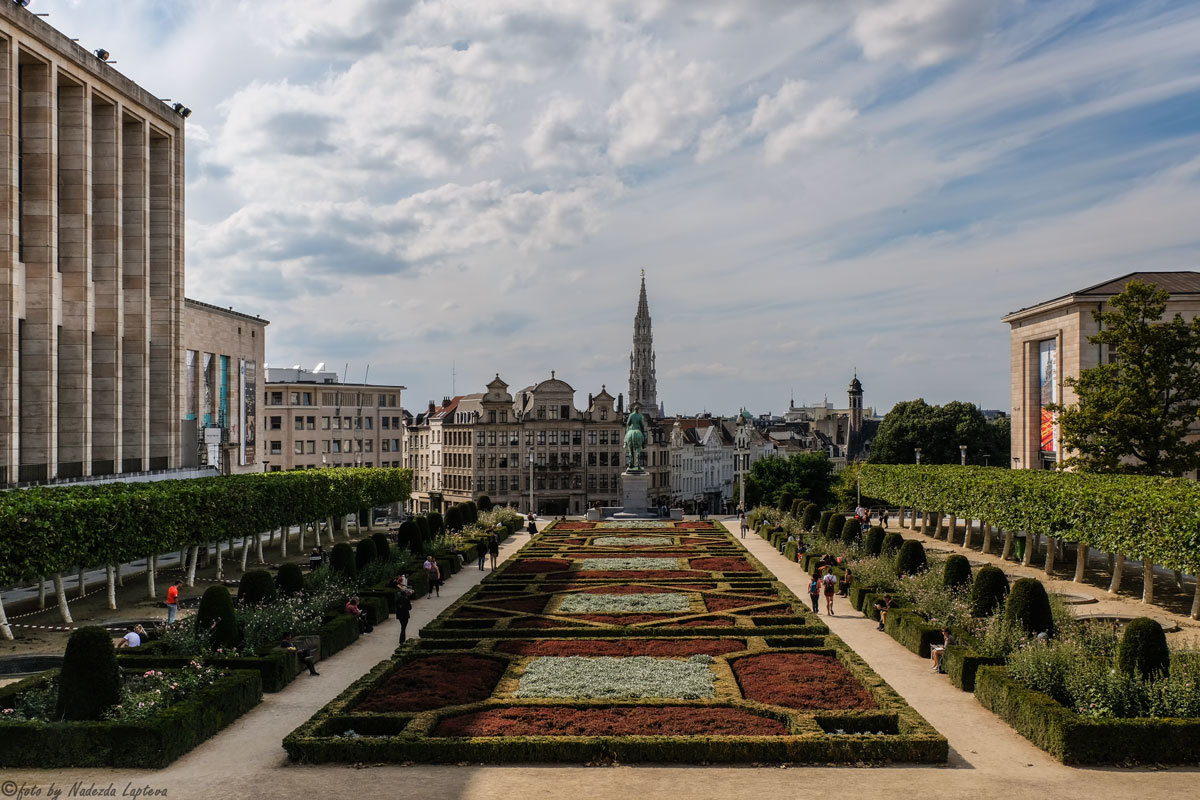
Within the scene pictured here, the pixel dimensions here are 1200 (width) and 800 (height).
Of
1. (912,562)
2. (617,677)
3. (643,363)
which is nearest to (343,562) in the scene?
(617,677)

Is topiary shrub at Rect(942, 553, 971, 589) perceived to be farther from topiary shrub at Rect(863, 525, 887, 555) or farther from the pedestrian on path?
topiary shrub at Rect(863, 525, 887, 555)

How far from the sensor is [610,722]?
2103cm

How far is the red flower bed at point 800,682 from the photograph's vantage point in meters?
22.6

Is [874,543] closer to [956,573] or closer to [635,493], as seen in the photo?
[956,573]

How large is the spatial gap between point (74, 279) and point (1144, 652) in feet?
190

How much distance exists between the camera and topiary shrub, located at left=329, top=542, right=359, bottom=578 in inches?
1549

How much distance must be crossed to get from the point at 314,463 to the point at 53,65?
69227mm

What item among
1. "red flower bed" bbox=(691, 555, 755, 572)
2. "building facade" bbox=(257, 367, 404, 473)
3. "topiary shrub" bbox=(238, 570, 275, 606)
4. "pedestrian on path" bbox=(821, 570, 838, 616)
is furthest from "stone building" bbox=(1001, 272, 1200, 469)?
"building facade" bbox=(257, 367, 404, 473)

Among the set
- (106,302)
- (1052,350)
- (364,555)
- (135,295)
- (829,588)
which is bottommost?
(829,588)

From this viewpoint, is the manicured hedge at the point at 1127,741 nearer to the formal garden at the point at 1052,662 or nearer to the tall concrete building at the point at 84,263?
the formal garden at the point at 1052,662

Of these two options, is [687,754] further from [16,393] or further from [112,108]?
[112,108]

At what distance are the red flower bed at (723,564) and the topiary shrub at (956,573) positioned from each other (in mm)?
12389

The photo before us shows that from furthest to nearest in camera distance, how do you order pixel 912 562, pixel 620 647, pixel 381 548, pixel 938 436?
1. pixel 938 436
2. pixel 381 548
3. pixel 912 562
4. pixel 620 647

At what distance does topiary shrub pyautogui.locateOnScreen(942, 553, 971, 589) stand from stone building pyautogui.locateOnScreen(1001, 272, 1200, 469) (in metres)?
30.2
